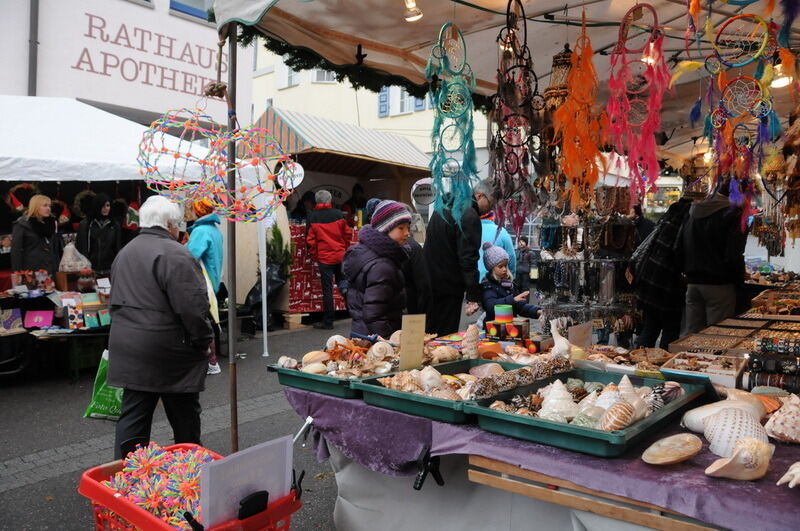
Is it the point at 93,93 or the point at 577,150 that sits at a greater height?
the point at 93,93

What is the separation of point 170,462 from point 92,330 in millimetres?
4553

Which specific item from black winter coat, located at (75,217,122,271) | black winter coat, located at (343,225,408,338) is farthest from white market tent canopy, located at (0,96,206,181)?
black winter coat, located at (343,225,408,338)

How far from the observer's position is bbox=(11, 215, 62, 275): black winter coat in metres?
6.53

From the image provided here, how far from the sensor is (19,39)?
27.1 ft

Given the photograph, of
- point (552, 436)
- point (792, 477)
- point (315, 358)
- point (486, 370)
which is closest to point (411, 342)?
point (486, 370)

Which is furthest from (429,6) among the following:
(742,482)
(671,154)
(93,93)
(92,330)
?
(93,93)

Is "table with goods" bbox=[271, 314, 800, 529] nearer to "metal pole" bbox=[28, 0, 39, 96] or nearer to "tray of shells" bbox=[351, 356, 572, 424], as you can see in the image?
"tray of shells" bbox=[351, 356, 572, 424]

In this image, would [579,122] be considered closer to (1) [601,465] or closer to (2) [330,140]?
(1) [601,465]

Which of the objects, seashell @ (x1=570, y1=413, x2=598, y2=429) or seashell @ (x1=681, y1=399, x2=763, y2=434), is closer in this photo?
seashell @ (x1=570, y1=413, x2=598, y2=429)

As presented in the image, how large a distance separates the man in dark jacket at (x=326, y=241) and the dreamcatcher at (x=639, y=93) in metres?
4.72

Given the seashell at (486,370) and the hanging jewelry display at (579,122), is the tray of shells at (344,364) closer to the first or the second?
the seashell at (486,370)

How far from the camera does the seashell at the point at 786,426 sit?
1724mm

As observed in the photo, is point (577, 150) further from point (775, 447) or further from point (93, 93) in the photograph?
point (93, 93)

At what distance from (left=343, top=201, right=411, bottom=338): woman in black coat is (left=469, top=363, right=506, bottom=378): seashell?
1030 millimetres
